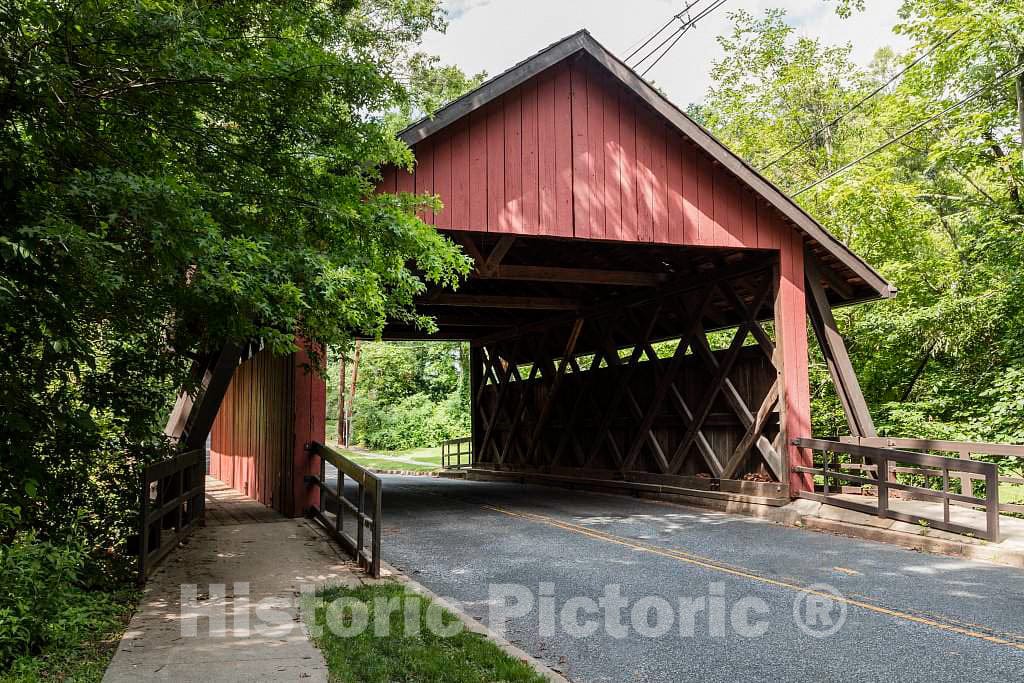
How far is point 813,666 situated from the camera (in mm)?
4344

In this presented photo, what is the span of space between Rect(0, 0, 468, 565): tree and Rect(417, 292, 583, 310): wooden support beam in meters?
8.04

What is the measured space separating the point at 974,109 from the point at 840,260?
9.75 metres

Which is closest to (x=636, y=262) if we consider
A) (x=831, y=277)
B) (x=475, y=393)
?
(x=831, y=277)

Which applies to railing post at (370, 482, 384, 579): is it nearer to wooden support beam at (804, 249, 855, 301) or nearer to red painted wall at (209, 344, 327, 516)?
red painted wall at (209, 344, 327, 516)

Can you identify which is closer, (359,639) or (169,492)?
(359,639)

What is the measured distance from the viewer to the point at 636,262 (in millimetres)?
14453

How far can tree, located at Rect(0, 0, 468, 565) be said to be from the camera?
421cm

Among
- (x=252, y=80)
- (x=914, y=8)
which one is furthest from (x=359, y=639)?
(x=914, y=8)

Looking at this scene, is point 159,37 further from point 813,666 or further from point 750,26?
point 750,26

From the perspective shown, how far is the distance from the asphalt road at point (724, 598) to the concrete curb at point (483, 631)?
13cm

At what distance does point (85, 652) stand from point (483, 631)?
2.25m

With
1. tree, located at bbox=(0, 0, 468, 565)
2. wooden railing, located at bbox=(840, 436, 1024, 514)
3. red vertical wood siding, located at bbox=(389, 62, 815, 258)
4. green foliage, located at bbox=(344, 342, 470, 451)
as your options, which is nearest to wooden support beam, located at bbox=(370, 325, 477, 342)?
red vertical wood siding, located at bbox=(389, 62, 815, 258)

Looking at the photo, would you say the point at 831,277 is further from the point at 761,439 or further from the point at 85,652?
the point at 85,652

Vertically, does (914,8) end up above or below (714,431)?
above
